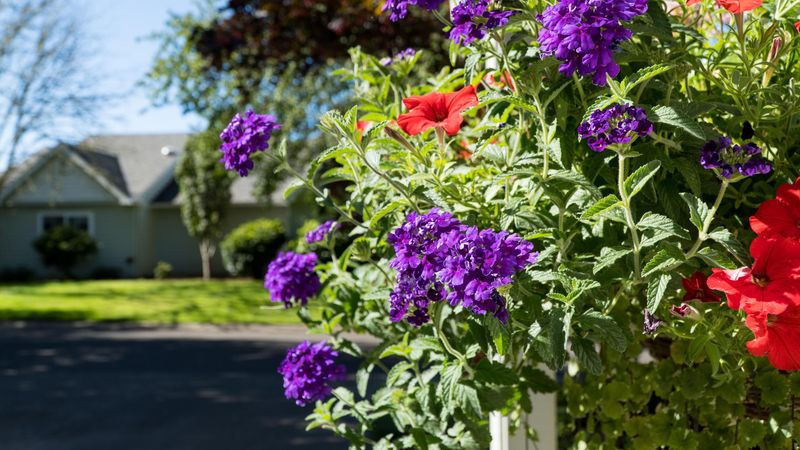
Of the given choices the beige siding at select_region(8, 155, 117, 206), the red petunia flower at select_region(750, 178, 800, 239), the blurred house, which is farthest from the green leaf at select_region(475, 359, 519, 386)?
the beige siding at select_region(8, 155, 117, 206)

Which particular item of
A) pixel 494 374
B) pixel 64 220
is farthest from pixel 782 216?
pixel 64 220

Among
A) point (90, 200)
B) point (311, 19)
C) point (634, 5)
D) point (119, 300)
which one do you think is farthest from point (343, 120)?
point (90, 200)

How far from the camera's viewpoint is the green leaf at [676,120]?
3.36ft

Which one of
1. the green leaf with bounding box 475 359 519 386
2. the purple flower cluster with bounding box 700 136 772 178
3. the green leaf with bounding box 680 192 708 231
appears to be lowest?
the green leaf with bounding box 475 359 519 386

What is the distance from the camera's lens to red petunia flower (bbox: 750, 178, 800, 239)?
1124mm

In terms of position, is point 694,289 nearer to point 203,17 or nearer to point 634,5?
point 634,5

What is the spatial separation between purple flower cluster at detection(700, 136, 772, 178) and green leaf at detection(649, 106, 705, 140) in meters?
0.07

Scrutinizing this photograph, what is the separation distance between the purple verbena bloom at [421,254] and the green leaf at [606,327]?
0.24 m

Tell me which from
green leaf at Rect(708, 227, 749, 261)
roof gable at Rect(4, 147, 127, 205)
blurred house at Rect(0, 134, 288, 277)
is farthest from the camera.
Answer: blurred house at Rect(0, 134, 288, 277)

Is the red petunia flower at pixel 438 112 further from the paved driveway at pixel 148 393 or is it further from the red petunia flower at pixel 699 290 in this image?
the paved driveway at pixel 148 393

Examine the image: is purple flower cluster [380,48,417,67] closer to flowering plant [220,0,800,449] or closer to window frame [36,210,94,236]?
flowering plant [220,0,800,449]

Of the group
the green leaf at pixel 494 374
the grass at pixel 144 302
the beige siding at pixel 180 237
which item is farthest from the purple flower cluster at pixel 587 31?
the beige siding at pixel 180 237

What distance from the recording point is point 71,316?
13773mm

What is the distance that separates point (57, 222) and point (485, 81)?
25883mm
